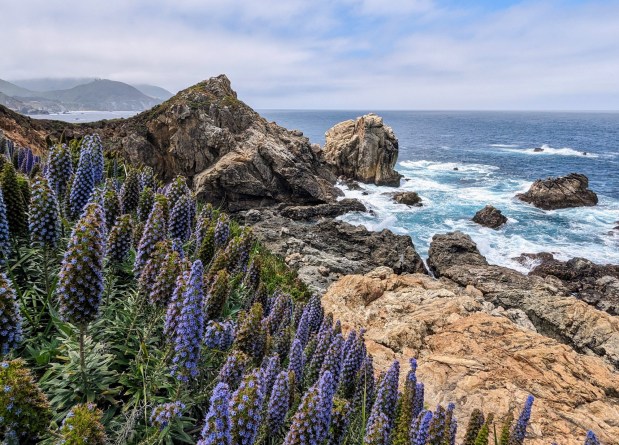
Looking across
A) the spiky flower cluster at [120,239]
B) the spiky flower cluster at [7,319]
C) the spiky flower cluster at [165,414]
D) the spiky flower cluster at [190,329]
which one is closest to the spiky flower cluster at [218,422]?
the spiky flower cluster at [165,414]

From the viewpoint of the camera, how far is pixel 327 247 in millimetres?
31703

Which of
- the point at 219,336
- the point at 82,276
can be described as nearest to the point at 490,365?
the point at 219,336

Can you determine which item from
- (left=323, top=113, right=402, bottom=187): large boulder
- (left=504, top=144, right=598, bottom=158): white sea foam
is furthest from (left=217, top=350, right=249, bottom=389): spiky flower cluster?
(left=504, top=144, right=598, bottom=158): white sea foam

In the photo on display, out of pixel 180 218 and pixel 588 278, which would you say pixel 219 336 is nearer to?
pixel 180 218

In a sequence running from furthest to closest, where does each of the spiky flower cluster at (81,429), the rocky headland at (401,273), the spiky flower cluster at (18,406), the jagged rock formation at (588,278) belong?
the jagged rock formation at (588,278), the rocky headland at (401,273), the spiky flower cluster at (18,406), the spiky flower cluster at (81,429)

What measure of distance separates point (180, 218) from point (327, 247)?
23750mm

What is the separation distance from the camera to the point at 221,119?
40.1 meters

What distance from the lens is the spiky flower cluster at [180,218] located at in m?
8.38

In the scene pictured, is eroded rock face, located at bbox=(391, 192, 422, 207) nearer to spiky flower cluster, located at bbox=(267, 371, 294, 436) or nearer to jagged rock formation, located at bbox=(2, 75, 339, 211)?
jagged rock formation, located at bbox=(2, 75, 339, 211)

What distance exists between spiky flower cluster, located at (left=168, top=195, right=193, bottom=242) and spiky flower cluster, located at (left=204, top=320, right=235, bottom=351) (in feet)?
12.1

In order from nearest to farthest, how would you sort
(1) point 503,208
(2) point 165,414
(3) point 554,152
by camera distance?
(2) point 165,414 < (1) point 503,208 < (3) point 554,152

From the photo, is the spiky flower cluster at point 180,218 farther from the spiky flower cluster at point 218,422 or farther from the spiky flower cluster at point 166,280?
the spiky flower cluster at point 218,422

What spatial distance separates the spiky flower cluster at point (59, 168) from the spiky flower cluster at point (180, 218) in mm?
3015

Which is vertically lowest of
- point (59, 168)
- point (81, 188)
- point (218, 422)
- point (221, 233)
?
point (221, 233)
